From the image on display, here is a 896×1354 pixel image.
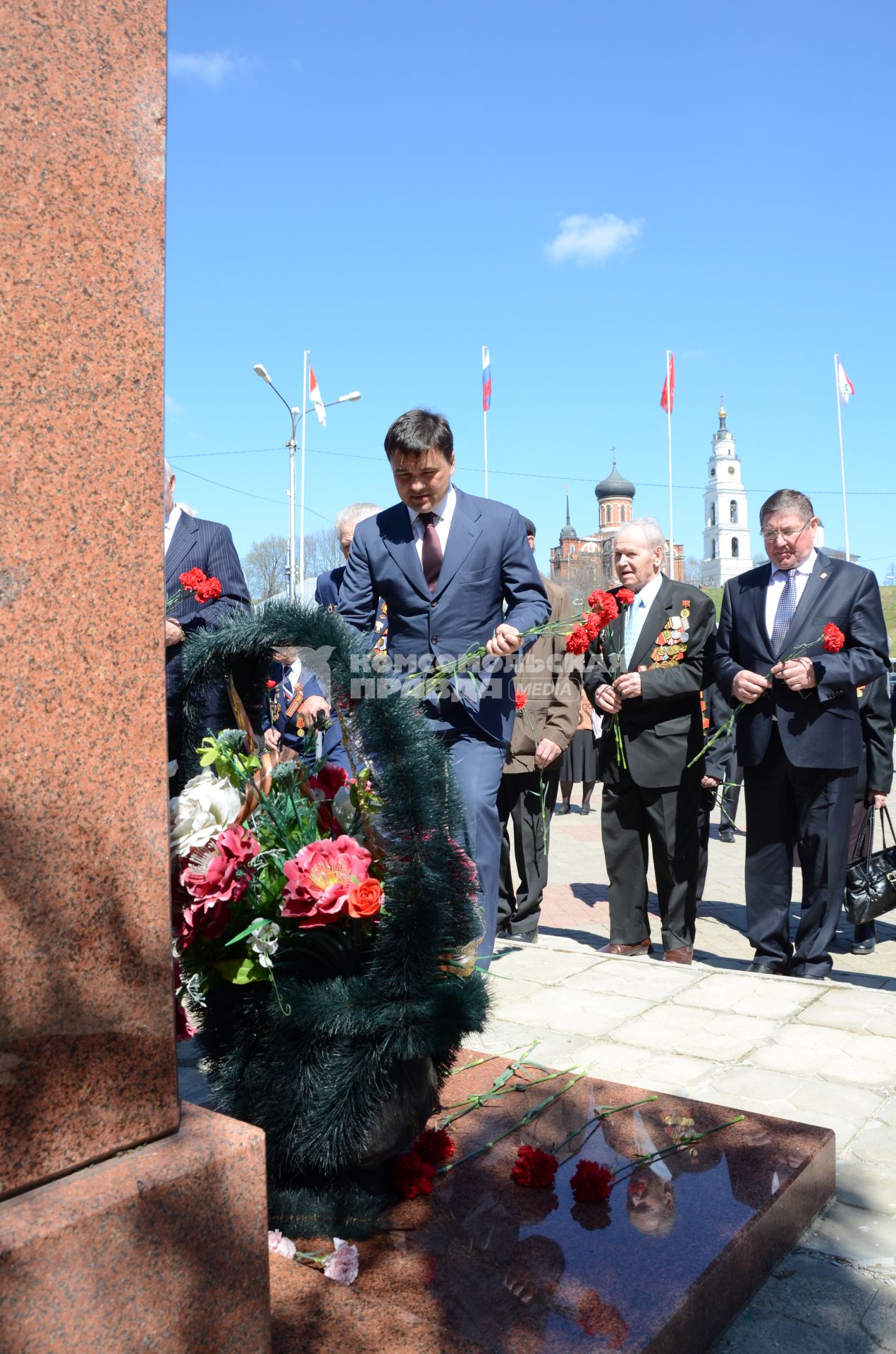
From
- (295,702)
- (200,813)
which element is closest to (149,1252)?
(200,813)

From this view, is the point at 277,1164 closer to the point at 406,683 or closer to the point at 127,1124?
the point at 127,1124

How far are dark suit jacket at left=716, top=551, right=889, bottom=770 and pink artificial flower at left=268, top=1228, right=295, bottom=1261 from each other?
3.43m

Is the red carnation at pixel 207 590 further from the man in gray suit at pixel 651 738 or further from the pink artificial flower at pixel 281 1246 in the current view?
the pink artificial flower at pixel 281 1246

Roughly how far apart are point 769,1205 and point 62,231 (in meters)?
2.37

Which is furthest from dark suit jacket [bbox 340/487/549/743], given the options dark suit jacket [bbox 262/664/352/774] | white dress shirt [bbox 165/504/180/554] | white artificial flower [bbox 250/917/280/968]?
white artificial flower [bbox 250/917/280/968]

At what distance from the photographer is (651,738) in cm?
556

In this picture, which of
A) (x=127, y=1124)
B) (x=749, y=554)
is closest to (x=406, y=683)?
(x=127, y=1124)

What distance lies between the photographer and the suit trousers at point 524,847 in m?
6.15

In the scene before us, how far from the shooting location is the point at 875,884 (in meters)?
4.97

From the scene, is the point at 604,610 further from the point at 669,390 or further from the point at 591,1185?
the point at 669,390

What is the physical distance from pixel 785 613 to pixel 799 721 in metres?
0.53

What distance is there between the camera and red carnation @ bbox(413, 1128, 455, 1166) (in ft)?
8.61

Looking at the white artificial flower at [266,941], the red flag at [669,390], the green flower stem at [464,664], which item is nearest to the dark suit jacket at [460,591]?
the green flower stem at [464,664]

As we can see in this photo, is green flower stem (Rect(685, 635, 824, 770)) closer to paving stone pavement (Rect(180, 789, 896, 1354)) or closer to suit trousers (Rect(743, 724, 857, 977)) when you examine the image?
suit trousers (Rect(743, 724, 857, 977))
